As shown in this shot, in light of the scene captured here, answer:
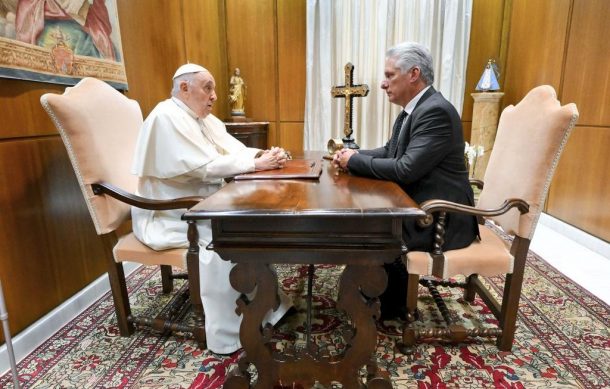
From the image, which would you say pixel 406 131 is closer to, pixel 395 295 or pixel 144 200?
pixel 395 295

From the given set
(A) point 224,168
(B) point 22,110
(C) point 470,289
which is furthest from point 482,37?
(B) point 22,110

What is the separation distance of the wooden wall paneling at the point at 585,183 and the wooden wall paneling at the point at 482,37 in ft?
5.27

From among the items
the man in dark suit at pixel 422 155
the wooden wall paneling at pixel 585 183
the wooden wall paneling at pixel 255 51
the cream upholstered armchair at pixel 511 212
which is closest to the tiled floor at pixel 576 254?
the wooden wall paneling at pixel 585 183

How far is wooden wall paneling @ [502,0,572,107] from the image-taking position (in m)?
3.67

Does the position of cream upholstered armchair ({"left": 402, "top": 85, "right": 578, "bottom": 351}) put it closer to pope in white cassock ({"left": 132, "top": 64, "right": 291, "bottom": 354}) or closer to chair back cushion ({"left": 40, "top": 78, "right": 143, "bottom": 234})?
pope in white cassock ({"left": 132, "top": 64, "right": 291, "bottom": 354})

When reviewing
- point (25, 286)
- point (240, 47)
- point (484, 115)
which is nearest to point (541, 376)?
point (25, 286)

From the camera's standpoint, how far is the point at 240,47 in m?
4.81

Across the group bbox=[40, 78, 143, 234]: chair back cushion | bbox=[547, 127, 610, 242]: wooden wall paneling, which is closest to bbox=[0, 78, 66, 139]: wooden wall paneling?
bbox=[40, 78, 143, 234]: chair back cushion

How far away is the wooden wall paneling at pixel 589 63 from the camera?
3.07 m

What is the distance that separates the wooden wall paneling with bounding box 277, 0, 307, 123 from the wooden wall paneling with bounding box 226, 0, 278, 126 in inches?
3.7

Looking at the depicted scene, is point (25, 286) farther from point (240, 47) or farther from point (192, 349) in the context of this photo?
point (240, 47)

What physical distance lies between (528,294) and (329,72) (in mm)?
3409

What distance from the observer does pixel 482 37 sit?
15.0 feet

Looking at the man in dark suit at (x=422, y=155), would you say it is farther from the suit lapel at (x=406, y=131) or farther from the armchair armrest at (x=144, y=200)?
the armchair armrest at (x=144, y=200)
